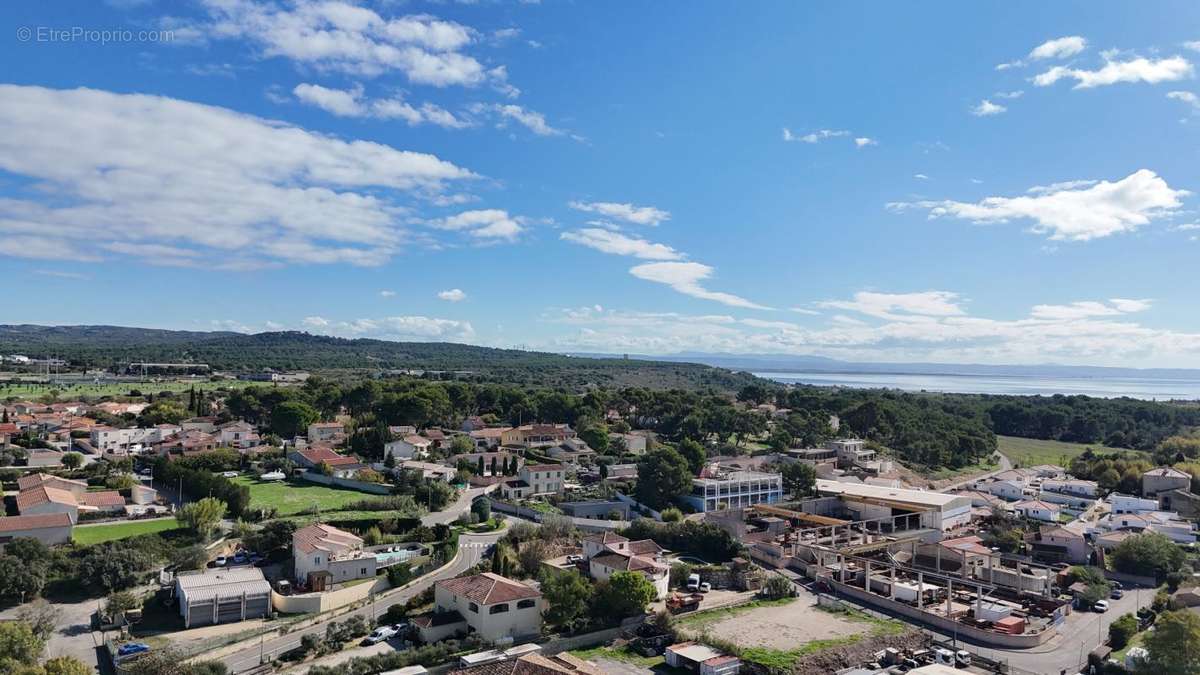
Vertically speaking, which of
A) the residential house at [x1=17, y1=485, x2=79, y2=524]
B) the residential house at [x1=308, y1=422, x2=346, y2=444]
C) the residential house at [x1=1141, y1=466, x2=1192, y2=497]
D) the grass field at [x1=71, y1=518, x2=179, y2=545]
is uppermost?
the residential house at [x1=1141, y1=466, x2=1192, y2=497]

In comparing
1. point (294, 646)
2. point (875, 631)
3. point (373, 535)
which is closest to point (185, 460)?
point (373, 535)

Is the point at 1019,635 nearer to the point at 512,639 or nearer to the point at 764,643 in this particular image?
the point at 764,643

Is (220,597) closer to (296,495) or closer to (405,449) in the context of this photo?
(296,495)

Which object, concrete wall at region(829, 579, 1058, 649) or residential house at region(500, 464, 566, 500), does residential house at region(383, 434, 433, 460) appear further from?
concrete wall at region(829, 579, 1058, 649)

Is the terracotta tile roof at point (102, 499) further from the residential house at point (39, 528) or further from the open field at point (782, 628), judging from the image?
the open field at point (782, 628)

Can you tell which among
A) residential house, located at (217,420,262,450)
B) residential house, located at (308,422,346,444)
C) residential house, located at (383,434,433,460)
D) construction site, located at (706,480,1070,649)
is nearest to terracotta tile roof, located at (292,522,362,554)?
construction site, located at (706,480,1070,649)

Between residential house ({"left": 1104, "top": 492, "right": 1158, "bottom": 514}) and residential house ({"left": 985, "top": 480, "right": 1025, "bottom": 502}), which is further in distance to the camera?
residential house ({"left": 985, "top": 480, "right": 1025, "bottom": 502})

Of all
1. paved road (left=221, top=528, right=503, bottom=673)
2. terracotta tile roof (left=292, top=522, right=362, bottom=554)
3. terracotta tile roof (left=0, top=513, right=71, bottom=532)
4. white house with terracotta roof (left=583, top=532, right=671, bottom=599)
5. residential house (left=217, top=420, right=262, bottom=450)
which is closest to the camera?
paved road (left=221, top=528, right=503, bottom=673)
